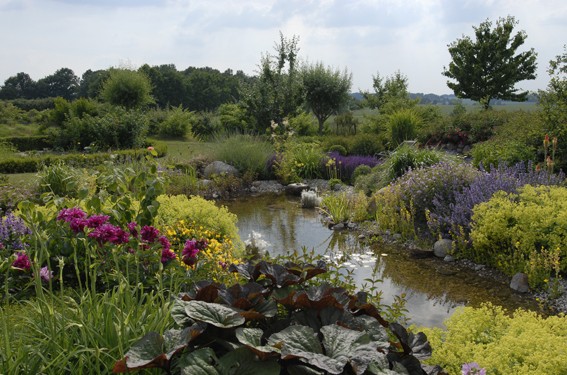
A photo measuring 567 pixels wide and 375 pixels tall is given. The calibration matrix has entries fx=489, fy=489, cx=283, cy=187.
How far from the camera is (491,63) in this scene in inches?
1046

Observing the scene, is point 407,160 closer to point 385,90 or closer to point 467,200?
point 467,200

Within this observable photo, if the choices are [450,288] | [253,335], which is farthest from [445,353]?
[450,288]

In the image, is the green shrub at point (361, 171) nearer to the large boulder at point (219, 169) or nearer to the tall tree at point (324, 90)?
the large boulder at point (219, 169)

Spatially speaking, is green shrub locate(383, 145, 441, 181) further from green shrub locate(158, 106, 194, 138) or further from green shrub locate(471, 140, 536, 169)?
green shrub locate(158, 106, 194, 138)

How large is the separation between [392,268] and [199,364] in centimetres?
454

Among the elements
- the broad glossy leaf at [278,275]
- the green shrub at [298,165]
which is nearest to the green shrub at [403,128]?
the green shrub at [298,165]

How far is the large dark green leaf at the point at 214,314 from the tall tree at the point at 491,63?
26782 millimetres

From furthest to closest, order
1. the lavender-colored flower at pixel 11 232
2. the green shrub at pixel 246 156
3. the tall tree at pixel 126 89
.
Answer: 1. the tall tree at pixel 126 89
2. the green shrub at pixel 246 156
3. the lavender-colored flower at pixel 11 232

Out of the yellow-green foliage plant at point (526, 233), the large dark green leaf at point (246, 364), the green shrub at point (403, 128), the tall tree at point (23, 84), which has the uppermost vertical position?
the tall tree at point (23, 84)

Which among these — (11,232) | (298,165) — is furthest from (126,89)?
(11,232)

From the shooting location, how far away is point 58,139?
17.7 m

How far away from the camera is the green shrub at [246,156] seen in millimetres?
11914

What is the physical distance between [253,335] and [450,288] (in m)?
3.96

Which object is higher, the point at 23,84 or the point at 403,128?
the point at 23,84
